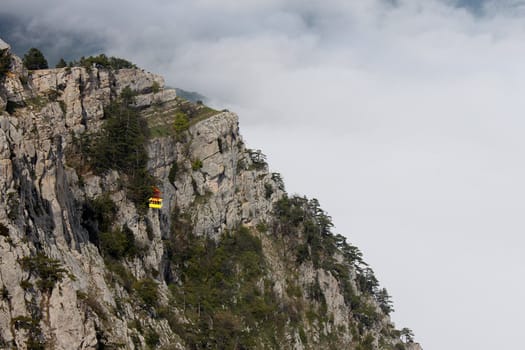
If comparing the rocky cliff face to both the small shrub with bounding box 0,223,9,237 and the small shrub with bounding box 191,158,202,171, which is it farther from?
the small shrub with bounding box 0,223,9,237

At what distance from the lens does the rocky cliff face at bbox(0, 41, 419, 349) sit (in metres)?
43.4

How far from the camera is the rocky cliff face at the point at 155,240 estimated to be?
43.4 metres

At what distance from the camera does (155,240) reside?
70.1 meters

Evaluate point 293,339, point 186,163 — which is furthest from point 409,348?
point 186,163

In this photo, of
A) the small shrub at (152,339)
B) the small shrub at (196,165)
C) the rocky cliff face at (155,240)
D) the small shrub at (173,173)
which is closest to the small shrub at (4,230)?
the rocky cliff face at (155,240)

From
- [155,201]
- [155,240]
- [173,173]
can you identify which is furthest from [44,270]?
[173,173]

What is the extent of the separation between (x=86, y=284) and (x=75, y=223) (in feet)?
31.4

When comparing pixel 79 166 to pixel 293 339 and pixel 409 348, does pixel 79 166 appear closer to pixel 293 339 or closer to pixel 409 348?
pixel 293 339

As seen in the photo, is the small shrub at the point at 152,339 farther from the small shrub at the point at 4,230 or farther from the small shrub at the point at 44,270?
the small shrub at the point at 4,230

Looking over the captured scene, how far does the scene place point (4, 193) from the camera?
4309cm

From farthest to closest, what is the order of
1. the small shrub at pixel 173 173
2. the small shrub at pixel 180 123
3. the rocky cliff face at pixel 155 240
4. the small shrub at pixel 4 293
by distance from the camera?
the small shrub at pixel 180 123 < the small shrub at pixel 173 173 < the rocky cliff face at pixel 155 240 < the small shrub at pixel 4 293

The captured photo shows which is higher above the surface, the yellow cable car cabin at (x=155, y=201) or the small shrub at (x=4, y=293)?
the yellow cable car cabin at (x=155, y=201)

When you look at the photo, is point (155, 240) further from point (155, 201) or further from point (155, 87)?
point (155, 87)

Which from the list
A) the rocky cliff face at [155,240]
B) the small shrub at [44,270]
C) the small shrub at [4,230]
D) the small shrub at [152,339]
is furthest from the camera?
the small shrub at [152,339]
